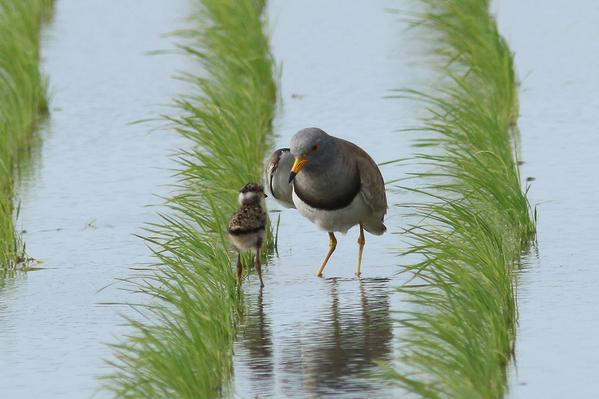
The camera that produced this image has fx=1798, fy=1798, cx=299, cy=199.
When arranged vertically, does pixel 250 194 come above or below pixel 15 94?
below

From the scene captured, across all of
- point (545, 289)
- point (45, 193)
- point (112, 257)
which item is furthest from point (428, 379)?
point (45, 193)

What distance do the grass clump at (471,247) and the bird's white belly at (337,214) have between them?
31 cm

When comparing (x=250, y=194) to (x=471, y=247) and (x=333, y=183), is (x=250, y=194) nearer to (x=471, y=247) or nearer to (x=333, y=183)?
(x=333, y=183)

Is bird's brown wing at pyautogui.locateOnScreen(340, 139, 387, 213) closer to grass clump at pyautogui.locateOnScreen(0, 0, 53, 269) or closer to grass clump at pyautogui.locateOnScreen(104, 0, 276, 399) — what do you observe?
grass clump at pyautogui.locateOnScreen(104, 0, 276, 399)

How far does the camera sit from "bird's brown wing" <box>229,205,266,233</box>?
1014 cm

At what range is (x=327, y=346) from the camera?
8930 mm

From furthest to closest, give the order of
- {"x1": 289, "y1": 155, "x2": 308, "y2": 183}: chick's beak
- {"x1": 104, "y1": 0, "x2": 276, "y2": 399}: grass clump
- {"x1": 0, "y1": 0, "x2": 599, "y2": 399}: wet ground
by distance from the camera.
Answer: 1. {"x1": 289, "y1": 155, "x2": 308, "y2": 183}: chick's beak
2. {"x1": 0, "y1": 0, "x2": 599, "y2": 399}: wet ground
3. {"x1": 104, "y1": 0, "x2": 276, "y2": 399}: grass clump

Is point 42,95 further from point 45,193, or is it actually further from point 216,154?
point 216,154

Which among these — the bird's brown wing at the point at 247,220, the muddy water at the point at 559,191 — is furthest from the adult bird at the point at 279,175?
the muddy water at the point at 559,191

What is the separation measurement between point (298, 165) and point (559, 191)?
3.06m

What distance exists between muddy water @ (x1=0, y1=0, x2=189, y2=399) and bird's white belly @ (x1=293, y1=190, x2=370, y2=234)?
1.15 meters

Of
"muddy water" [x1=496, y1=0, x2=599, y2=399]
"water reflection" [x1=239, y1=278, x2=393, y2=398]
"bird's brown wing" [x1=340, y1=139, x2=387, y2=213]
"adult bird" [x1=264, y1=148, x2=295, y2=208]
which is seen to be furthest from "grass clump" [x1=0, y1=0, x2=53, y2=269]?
"muddy water" [x1=496, y1=0, x2=599, y2=399]

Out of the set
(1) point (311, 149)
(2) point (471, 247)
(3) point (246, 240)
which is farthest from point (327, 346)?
(1) point (311, 149)

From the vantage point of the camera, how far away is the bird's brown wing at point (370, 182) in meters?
10.4
